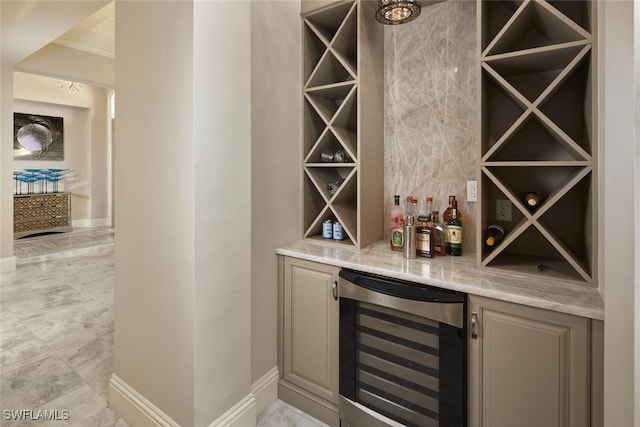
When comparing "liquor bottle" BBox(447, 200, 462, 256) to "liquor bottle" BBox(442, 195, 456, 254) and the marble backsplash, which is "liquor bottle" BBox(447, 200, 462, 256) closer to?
"liquor bottle" BBox(442, 195, 456, 254)

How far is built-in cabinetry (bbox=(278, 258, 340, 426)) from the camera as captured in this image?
66.1 inches

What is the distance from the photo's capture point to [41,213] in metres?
6.65

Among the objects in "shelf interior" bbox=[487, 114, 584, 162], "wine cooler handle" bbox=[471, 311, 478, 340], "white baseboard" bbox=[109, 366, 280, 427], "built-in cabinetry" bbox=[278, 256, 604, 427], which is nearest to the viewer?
"built-in cabinetry" bbox=[278, 256, 604, 427]

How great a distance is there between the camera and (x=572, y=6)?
157 cm

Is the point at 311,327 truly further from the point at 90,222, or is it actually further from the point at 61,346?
the point at 90,222

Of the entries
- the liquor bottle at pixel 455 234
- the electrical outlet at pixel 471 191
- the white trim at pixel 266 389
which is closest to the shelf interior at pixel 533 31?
the electrical outlet at pixel 471 191

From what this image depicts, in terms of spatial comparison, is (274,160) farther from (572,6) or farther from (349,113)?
(572,6)

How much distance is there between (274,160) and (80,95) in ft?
25.9

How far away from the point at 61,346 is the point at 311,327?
2.03 metres

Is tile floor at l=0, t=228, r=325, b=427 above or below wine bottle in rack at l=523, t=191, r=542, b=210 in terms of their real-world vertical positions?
below

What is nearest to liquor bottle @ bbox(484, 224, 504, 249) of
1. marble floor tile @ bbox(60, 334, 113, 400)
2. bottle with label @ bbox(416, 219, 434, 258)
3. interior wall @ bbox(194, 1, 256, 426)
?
bottle with label @ bbox(416, 219, 434, 258)

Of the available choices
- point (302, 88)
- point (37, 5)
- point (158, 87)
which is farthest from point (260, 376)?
point (37, 5)

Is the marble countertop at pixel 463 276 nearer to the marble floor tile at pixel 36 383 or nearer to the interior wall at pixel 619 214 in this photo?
the interior wall at pixel 619 214

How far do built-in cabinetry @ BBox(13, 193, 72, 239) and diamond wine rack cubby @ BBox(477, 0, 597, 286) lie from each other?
8302mm
